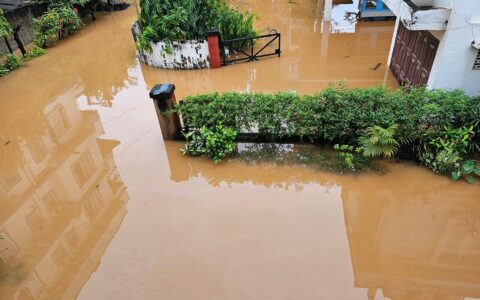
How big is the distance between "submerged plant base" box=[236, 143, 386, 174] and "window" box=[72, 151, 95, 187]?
3.31 m

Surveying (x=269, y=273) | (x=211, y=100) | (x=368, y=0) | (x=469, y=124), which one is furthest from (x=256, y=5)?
(x=269, y=273)

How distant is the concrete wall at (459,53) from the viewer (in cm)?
591

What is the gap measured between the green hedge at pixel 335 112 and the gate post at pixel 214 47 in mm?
4723

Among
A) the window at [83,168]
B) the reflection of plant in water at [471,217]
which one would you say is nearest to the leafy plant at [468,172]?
the reflection of plant in water at [471,217]

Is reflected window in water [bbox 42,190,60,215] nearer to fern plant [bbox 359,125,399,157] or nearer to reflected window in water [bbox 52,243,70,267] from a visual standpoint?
reflected window in water [bbox 52,243,70,267]

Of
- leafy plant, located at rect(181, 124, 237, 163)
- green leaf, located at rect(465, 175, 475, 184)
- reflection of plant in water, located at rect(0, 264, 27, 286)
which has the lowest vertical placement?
reflection of plant in water, located at rect(0, 264, 27, 286)

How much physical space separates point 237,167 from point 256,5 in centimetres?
1487

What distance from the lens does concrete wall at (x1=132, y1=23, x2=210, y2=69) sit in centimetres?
1100

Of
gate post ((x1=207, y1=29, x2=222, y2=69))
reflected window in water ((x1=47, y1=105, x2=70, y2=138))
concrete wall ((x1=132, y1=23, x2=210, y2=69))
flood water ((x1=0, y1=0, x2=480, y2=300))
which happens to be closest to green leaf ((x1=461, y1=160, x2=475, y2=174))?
flood water ((x1=0, y1=0, x2=480, y2=300))

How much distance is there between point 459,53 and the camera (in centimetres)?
639

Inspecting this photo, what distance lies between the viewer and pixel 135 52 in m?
13.4

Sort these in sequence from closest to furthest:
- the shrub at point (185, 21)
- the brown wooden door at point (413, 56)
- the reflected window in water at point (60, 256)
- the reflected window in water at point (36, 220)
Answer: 1. the reflected window in water at point (60, 256)
2. the reflected window in water at point (36, 220)
3. the brown wooden door at point (413, 56)
4. the shrub at point (185, 21)

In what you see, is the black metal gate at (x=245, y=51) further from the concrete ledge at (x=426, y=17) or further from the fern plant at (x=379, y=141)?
the fern plant at (x=379, y=141)

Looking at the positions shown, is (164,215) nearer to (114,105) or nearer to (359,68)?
(114,105)
